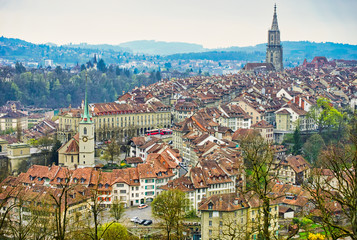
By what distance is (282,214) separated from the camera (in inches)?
1629

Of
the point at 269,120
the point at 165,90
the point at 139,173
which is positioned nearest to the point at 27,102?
the point at 165,90

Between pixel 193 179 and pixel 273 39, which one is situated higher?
pixel 273 39

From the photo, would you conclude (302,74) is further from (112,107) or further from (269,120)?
(112,107)

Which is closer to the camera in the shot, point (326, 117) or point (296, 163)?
point (296, 163)

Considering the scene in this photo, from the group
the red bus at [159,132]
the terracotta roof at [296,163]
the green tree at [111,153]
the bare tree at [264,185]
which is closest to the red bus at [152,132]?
the red bus at [159,132]

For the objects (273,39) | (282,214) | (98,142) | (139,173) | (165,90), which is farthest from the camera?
(273,39)

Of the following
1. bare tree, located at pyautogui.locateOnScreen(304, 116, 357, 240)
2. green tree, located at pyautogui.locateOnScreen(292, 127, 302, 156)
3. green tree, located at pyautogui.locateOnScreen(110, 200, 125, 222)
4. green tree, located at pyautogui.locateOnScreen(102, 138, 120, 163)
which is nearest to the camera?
bare tree, located at pyautogui.locateOnScreen(304, 116, 357, 240)

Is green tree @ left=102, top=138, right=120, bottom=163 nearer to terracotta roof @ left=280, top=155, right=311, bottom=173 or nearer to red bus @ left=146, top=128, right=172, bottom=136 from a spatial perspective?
red bus @ left=146, top=128, right=172, bottom=136

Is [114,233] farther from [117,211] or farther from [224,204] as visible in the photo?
[224,204]

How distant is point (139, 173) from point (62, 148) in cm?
1179

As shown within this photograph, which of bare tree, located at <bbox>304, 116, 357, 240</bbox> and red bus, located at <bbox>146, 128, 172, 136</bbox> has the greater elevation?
bare tree, located at <bbox>304, 116, 357, 240</bbox>

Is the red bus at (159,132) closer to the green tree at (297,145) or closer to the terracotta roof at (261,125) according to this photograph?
the terracotta roof at (261,125)

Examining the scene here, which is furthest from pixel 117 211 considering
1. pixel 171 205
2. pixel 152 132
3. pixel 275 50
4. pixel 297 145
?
pixel 275 50

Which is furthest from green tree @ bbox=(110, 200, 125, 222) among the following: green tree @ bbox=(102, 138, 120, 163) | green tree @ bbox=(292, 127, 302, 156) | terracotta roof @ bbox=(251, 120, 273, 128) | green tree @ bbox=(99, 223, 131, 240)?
terracotta roof @ bbox=(251, 120, 273, 128)
